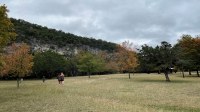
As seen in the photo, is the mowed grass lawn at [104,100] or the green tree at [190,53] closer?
the mowed grass lawn at [104,100]

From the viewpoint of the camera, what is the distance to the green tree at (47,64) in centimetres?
11646

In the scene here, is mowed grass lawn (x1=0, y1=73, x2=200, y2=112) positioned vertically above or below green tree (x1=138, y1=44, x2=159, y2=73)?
below

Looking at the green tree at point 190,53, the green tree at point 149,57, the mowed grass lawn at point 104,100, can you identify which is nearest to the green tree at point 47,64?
the green tree at point 190,53

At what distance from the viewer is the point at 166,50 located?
227 ft

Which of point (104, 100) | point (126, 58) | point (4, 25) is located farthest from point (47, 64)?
point (104, 100)

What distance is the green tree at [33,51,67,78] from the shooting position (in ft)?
382

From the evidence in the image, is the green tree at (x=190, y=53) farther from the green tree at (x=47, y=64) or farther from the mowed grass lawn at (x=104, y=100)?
the green tree at (x=47, y=64)

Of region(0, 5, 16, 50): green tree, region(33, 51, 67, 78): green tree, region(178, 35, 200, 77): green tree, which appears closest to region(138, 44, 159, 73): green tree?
region(178, 35, 200, 77): green tree

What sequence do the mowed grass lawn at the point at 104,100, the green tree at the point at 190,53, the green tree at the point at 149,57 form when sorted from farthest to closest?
the green tree at the point at 190,53 → the green tree at the point at 149,57 → the mowed grass lawn at the point at 104,100

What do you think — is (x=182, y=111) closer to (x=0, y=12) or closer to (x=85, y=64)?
(x=0, y=12)

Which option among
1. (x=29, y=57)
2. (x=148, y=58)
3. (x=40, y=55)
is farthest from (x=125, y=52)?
(x=40, y=55)

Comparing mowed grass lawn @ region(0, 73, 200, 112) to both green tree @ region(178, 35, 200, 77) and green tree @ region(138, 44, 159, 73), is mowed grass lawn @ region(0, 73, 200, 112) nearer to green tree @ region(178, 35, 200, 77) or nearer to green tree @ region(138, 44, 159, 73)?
green tree @ region(138, 44, 159, 73)

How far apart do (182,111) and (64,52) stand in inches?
6972

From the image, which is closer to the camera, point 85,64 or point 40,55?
point 85,64
